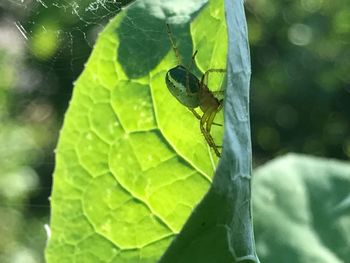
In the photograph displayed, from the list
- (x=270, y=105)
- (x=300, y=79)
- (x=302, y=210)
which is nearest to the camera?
(x=302, y=210)

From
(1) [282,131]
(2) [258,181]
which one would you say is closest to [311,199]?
(2) [258,181]

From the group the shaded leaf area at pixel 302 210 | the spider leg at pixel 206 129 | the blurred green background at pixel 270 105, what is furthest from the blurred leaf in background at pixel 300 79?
the spider leg at pixel 206 129

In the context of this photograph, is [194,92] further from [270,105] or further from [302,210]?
[270,105]

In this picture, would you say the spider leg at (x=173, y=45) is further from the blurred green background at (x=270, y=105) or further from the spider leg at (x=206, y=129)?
the blurred green background at (x=270, y=105)

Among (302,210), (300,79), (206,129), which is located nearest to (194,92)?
(206,129)

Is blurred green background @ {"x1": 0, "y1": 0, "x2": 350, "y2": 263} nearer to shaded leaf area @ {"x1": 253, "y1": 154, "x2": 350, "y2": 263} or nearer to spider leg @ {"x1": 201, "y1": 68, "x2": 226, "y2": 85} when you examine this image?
shaded leaf area @ {"x1": 253, "y1": 154, "x2": 350, "y2": 263}

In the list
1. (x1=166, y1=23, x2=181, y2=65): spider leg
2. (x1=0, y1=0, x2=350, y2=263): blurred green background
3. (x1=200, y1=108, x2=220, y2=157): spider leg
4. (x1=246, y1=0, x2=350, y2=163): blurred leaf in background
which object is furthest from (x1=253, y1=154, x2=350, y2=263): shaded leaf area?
(x1=246, y1=0, x2=350, y2=163): blurred leaf in background

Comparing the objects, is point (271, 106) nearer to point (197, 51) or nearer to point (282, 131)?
point (282, 131)
